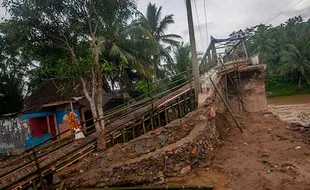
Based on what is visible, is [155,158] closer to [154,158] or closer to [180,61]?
[154,158]

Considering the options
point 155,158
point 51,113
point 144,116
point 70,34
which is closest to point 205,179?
point 155,158

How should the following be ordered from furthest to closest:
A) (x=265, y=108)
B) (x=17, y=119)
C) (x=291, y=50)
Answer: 1. (x=291, y=50)
2. (x=265, y=108)
3. (x=17, y=119)

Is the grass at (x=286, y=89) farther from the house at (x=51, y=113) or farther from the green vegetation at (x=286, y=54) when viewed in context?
the house at (x=51, y=113)

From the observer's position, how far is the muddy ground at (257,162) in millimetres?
6039

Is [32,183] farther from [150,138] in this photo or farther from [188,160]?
[188,160]

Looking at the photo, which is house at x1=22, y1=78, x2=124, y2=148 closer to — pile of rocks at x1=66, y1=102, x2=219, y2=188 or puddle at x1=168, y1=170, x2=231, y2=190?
pile of rocks at x1=66, y1=102, x2=219, y2=188

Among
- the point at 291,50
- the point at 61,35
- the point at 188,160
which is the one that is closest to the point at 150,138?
the point at 188,160

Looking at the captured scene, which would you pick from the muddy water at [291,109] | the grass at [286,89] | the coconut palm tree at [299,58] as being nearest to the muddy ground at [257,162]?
the muddy water at [291,109]

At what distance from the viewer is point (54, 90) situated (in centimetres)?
1633

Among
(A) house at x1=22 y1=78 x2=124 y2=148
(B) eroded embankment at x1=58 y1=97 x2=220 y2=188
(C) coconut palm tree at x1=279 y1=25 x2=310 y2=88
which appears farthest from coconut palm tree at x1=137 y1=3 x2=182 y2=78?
(C) coconut palm tree at x1=279 y1=25 x2=310 y2=88

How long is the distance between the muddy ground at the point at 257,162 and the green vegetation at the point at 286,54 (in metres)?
29.6

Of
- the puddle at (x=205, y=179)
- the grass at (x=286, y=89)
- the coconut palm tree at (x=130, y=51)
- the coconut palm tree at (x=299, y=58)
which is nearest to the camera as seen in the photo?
the puddle at (x=205, y=179)

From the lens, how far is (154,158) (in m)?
6.80

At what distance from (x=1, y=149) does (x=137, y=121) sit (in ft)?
29.2
